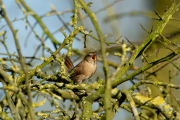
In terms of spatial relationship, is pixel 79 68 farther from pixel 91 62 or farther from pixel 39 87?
pixel 39 87

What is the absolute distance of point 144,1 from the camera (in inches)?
306

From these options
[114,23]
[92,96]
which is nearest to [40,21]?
[114,23]

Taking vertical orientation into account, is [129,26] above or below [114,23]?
above

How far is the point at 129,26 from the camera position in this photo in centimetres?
782

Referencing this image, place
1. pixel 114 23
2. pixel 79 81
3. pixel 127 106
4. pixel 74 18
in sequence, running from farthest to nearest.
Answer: pixel 114 23 → pixel 79 81 → pixel 127 106 → pixel 74 18

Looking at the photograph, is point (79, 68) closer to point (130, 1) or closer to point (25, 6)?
point (25, 6)

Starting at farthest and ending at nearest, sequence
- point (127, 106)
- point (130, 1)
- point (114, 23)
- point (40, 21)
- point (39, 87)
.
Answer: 1. point (130, 1)
2. point (114, 23)
3. point (40, 21)
4. point (127, 106)
5. point (39, 87)

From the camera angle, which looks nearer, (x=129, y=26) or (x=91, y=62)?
(x=91, y=62)

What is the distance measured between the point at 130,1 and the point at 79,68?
15.4 ft

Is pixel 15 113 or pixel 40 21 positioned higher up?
pixel 40 21

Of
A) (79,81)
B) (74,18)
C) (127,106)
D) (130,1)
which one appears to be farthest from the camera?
(130,1)

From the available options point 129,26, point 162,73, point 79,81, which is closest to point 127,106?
point 79,81

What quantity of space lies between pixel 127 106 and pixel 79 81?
1.28 metres

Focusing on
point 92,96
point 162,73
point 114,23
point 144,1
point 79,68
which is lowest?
point 92,96
